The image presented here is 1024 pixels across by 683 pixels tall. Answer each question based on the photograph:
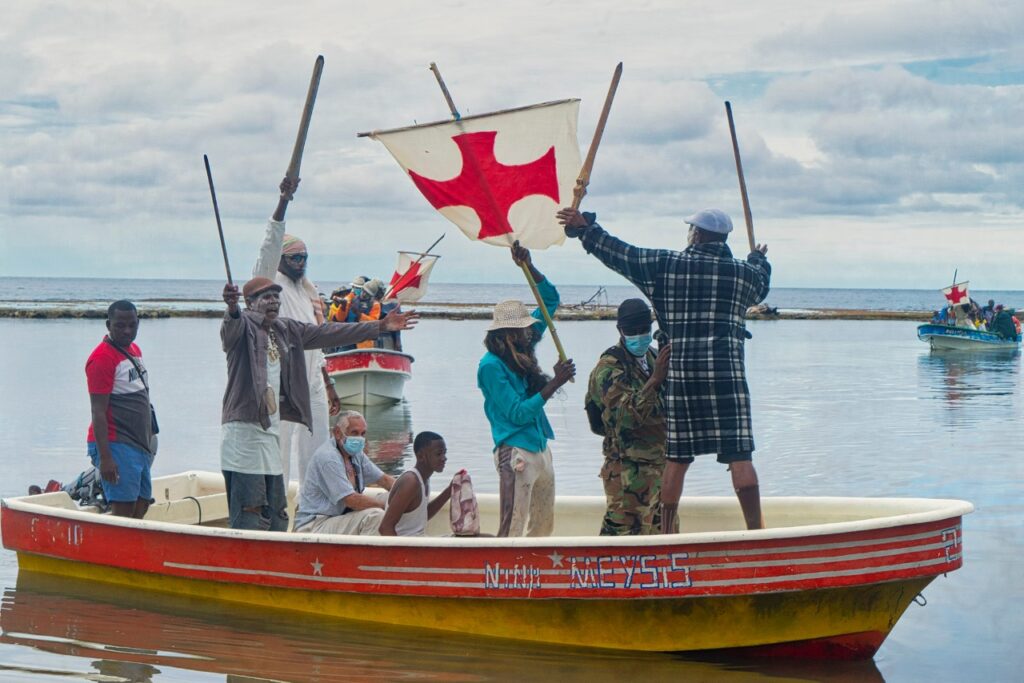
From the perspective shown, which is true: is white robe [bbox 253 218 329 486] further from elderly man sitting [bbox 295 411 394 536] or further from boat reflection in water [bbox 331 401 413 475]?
boat reflection in water [bbox 331 401 413 475]

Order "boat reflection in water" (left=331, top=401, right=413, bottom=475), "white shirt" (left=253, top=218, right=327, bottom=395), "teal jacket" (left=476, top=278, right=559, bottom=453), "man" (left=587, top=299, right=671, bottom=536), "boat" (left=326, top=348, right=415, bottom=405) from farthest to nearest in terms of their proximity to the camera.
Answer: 1. "boat" (left=326, top=348, right=415, bottom=405)
2. "boat reflection in water" (left=331, top=401, right=413, bottom=475)
3. "white shirt" (left=253, top=218, right=327, bottom=395)
4. "teal jacket" (left=476, top=278, right=559, bottom=453)
5. "man" (left=587, top=299, right=671, bottom=536)

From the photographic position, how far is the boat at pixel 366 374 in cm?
2186

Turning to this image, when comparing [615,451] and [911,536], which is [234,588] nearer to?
[615,451]

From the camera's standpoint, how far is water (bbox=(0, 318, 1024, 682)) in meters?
6.93

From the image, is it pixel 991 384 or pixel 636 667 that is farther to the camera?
pixel 991 384

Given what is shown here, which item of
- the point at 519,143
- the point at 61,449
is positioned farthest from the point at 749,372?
the point at 519,143

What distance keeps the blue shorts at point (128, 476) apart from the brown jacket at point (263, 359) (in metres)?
0.98

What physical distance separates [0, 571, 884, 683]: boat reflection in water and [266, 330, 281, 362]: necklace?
1550 mm

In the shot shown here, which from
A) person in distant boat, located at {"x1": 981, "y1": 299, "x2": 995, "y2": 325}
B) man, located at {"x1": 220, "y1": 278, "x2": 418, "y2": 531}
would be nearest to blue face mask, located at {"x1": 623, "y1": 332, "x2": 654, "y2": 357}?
man, located at {"x1": 220, "y1": 278, "x2": 418, "y2": 531}

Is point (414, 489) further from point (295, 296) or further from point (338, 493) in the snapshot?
point (295, 296)

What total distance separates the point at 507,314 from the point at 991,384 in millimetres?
21677

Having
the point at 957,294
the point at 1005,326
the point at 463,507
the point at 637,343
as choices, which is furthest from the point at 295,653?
the point at 1005,326

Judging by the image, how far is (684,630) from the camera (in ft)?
22.3

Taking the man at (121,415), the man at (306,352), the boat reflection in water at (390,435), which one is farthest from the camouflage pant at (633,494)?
the boat reflection in water at (390,435)
